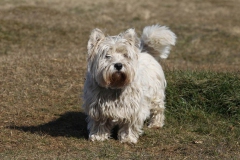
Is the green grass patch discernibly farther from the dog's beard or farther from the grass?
the dog's beard

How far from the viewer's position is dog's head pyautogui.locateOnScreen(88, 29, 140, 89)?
7.04m

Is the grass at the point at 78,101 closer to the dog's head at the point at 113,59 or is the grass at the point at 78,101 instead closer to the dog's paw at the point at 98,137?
the dog's paw at the point at 98,137

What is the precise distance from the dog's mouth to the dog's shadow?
1.19 metres

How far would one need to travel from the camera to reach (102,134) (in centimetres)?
766

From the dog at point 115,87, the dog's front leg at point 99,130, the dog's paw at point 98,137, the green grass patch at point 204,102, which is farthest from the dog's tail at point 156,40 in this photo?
the dog's paw at point 98,137

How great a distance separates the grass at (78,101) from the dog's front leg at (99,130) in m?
0.16

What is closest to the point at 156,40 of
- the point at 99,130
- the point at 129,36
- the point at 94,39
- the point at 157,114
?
the point at 157,114

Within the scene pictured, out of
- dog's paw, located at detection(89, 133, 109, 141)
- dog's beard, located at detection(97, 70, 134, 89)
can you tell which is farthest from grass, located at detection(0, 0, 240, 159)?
dog's beard, located at detection(97, 70, 134, 89)

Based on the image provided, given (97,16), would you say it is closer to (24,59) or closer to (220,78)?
(24,59)

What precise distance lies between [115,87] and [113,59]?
0.40 metres

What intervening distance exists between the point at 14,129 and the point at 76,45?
940 centimetres

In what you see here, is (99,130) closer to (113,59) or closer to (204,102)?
(113,59)

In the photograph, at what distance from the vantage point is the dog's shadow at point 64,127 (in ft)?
26.5

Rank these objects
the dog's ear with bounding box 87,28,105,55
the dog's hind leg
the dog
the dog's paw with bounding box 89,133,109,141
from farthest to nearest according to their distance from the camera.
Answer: the dog's hind leg, the dog's paw with bounding box 89,133,109,141, the dog's ear with bounding box 87,28,105,55, the dog
